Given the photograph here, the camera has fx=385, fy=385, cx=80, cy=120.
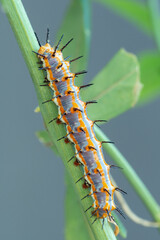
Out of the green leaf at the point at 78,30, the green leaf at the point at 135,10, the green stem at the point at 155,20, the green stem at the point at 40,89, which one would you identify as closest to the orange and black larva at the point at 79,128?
the green stem at the point at 40,89

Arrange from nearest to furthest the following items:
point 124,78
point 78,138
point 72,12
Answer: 1. point 78,138
2. point 124,78
3. point 72,12

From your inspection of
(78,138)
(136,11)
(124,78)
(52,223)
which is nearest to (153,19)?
(136,11)

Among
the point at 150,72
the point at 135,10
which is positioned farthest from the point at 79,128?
the point at 135,10

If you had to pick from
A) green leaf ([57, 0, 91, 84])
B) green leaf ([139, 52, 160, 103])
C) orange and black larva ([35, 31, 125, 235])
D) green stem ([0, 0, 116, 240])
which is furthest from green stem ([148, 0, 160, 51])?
green stem ([0, 0, 116, 240])

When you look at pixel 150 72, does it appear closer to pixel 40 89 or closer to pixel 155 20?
pixel 155 20

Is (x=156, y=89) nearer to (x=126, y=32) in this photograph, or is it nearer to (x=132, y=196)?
(x=132, y=196)
